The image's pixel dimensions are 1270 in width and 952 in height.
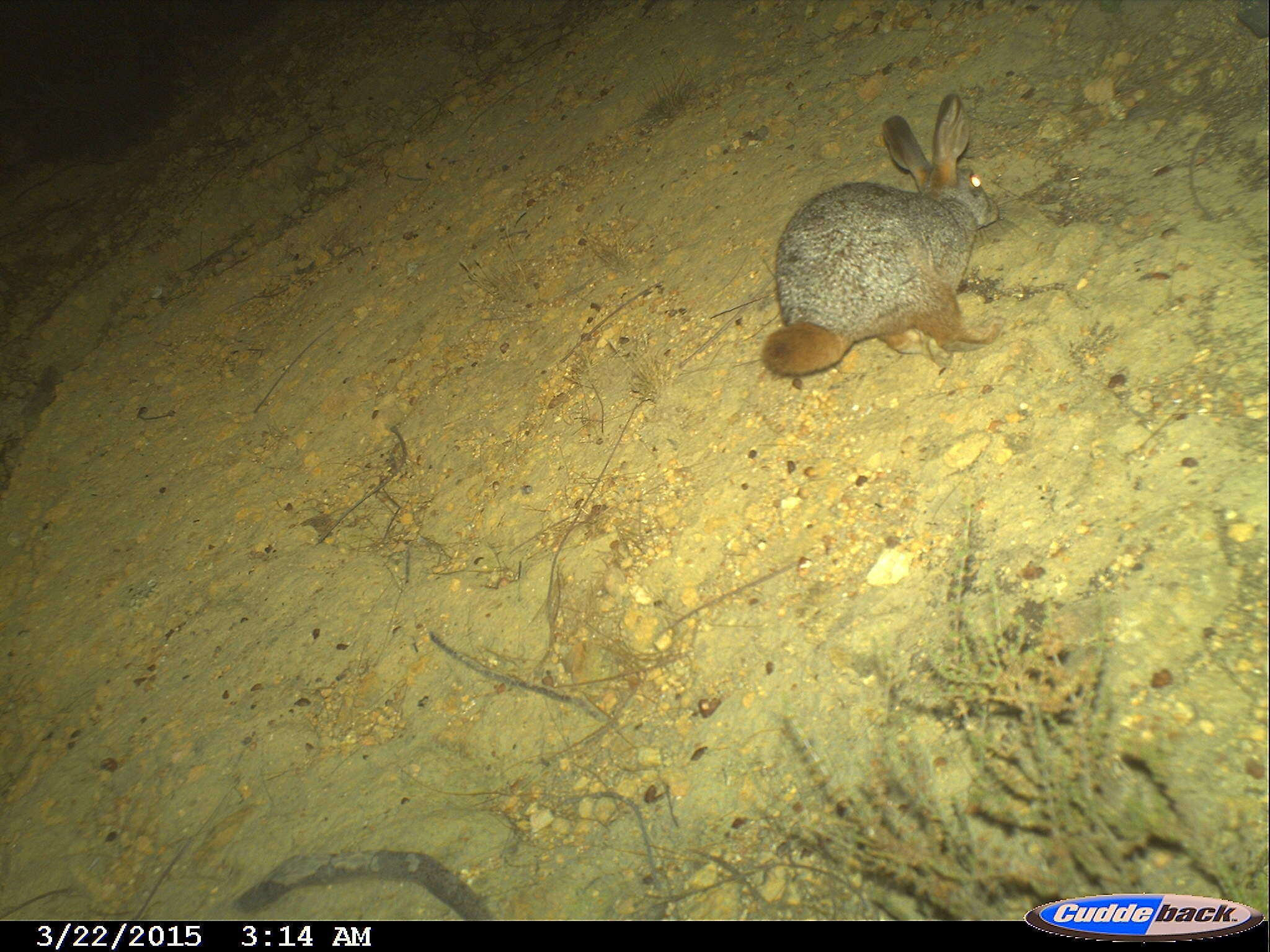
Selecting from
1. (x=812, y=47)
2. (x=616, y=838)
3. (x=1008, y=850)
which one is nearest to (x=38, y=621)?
(x=616, y=838)

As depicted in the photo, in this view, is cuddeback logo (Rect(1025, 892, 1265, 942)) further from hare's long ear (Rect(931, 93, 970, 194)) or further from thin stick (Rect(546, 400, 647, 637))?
hare's long ear (Rect(931, 93, 970, 194))

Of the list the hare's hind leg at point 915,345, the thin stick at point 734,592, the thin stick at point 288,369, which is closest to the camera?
the thin stick at point 734,592

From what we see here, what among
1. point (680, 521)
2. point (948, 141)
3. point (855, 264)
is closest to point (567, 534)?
point (680, 521)

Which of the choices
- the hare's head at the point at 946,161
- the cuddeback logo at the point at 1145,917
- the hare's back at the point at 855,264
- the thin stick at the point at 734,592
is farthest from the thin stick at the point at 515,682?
the hare's head at the point at 946,161

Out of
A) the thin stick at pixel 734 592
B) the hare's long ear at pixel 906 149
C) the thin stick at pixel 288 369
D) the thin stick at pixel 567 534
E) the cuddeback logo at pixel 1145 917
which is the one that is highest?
the thin stick at pixel 288 369

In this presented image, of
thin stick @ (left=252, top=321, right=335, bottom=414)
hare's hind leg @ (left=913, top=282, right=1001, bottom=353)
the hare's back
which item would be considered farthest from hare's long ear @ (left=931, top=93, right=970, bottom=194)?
thin stick @ (left=252, top=321, right=335, bottom=414)

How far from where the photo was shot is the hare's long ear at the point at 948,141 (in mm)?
2936

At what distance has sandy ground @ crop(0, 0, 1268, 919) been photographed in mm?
1980

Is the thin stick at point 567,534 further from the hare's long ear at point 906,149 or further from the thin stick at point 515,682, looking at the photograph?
the hare's long ear at point 906,149

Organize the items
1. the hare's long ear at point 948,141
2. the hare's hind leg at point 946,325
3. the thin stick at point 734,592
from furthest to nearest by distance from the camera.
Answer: the hare's long ear at point 948,141
the hare's hind leg at point 946,325
the thin stick at point 734,592

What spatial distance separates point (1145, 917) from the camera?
1.62 meters

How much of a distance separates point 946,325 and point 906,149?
1.01 metres

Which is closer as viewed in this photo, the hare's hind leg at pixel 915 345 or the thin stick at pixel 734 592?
the thin stick at pixel 734 592

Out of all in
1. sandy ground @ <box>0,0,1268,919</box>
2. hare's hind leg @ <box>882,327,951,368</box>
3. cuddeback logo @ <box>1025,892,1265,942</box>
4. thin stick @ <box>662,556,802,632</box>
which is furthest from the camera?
hare's hind leg @ <box>882,327,951,368</box>
